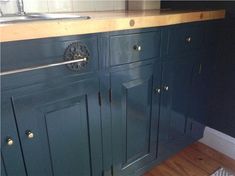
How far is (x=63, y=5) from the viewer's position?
1.33 metres

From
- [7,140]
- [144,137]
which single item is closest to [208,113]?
[144,137]

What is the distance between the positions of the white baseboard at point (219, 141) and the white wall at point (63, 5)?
1115 millimetres

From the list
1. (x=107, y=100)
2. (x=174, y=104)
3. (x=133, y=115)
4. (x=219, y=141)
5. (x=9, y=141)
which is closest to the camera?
(x=9, y=141)

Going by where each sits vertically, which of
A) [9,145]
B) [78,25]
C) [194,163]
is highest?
[78,25]

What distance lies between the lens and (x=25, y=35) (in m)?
0.68

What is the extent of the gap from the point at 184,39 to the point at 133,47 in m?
0.37

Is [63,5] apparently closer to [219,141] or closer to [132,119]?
[132,119]

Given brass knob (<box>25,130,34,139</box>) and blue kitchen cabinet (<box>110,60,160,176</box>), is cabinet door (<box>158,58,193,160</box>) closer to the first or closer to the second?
blue kitchen cabinet (<box>110,60,160,176</box>)

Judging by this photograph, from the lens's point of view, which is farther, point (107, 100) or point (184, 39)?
point (184, 39)

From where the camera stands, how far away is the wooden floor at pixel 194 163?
1443 millimetres


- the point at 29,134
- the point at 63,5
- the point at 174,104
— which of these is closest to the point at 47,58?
the point at 29,134

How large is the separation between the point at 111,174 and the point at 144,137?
26 centimetres

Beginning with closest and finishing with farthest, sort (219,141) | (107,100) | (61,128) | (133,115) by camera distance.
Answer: (61,128), (107,100), (133,115), (219,141)

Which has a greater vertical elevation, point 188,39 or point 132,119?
point 188,39
